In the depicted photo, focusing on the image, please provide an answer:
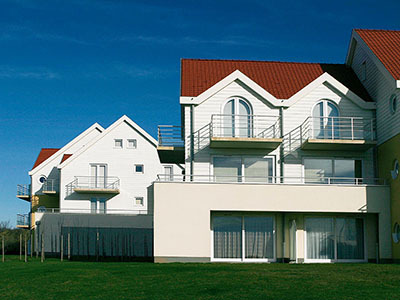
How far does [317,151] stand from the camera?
26719mm

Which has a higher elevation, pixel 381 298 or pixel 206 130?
pixel 206 130

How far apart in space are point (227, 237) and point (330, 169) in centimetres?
581

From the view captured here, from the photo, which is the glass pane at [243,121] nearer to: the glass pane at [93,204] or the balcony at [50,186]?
the glass pane at [93,204]

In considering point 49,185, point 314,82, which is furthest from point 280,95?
point 49,185

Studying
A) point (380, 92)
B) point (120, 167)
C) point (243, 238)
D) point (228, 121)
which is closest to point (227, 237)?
point (243, 238)

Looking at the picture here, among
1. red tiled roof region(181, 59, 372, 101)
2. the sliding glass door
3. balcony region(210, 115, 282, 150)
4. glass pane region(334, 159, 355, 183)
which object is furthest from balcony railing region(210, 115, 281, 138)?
the sliding glass door

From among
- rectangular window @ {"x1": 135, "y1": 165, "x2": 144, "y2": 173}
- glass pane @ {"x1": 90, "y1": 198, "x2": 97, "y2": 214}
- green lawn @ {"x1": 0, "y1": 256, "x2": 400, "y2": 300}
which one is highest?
rectangular window @ {"x1": 135, "y1": 165, "x2": 144, "y2": 173}

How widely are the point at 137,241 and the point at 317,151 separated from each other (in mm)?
11896

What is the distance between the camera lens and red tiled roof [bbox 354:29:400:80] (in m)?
25.1

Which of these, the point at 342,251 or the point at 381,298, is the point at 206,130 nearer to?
the point at 342,251

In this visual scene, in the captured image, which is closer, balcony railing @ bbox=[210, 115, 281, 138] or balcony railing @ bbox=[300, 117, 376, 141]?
balcony railing @ bbox=[210, 115, 281, 138]

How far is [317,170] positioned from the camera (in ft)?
87.4

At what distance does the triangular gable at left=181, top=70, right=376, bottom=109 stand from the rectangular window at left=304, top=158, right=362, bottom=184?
265 centimetres

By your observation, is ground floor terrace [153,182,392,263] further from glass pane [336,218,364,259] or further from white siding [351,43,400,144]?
white siding [351,43,400,144]
